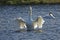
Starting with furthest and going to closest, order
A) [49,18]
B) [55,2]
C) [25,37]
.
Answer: [55,2] < [49,18] < [25,37]

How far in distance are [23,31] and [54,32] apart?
1678 mm

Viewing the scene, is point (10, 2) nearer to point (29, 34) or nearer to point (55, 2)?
point (55, 2)

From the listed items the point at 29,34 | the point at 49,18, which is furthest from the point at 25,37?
the point at 49,18

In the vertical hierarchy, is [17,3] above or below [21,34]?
below

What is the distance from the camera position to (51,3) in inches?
1751

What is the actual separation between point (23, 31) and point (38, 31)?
0.81 m

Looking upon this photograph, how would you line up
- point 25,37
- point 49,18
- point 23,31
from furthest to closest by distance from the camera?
point 49,18
point 23,31
point 25,37

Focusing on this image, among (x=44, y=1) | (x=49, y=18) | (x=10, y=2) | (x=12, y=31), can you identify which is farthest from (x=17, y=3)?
(x=12, y=31)

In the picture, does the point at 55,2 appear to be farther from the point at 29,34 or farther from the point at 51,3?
the point at 29,34

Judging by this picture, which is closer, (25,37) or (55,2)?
(25,37)

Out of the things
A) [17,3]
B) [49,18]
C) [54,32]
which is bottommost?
[17,3]

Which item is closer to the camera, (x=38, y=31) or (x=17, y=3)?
(x=38, y=31)

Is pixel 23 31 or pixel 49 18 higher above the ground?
pixel 23 31

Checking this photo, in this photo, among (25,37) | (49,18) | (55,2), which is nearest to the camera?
(25,37)
